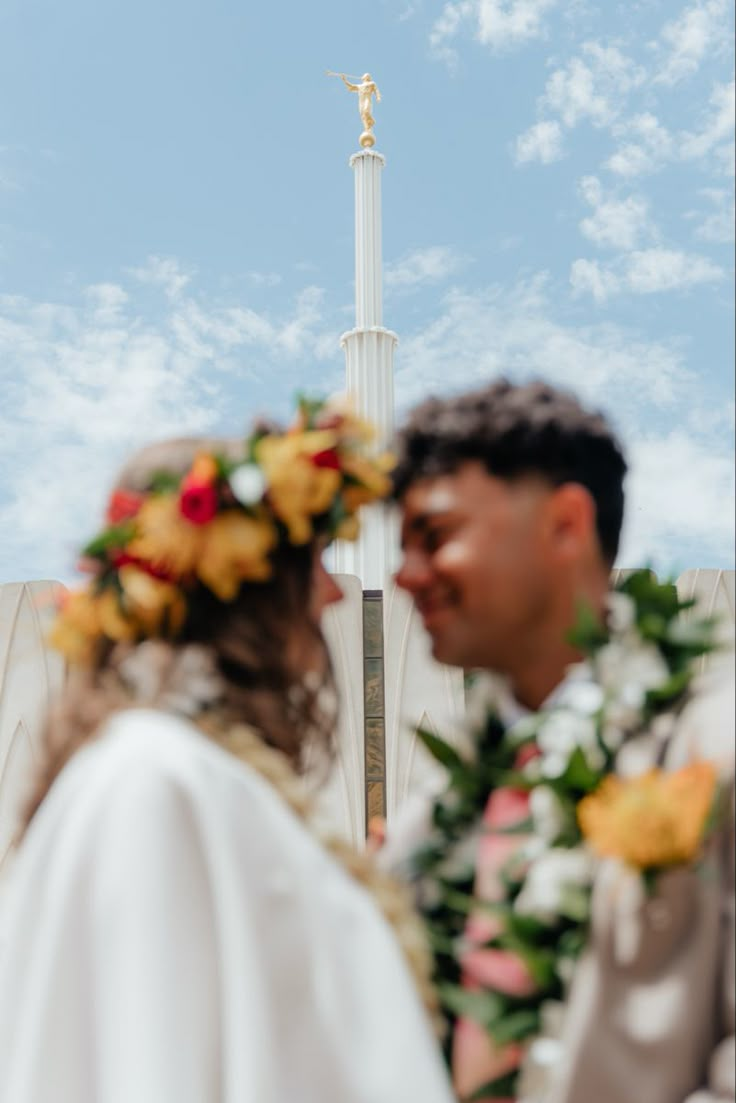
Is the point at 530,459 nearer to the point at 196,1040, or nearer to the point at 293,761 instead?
the point at 293,761

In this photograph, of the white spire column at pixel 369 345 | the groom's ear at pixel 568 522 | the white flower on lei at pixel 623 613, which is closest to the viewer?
the white flower on lei at pixel 623 613

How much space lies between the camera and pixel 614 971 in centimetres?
197

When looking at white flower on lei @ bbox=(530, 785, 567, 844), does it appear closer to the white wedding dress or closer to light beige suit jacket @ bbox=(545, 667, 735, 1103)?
light beige suit jacket @ bbox=(545, 667, 735, 1103)

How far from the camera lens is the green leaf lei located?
2.14 meters

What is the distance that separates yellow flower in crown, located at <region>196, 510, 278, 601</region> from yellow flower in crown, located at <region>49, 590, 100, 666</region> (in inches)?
8.6

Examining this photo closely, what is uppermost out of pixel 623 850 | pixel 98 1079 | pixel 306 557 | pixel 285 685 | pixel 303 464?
pixel 303 464

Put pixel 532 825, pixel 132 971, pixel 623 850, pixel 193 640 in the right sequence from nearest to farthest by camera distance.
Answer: pixel 132 971
pixel 623 850
pixel 193 640
pixel 532 825

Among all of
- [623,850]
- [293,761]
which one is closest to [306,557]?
[293,761]

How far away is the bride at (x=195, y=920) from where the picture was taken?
1.71 meters

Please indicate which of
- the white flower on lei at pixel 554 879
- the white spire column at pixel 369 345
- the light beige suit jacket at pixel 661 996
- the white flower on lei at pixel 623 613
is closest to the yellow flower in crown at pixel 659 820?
the light beige suit jacket at pixel 661 996

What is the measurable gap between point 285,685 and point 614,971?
2.22 ft

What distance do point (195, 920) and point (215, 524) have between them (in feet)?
2.27

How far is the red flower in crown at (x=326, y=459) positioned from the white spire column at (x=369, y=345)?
22.0m

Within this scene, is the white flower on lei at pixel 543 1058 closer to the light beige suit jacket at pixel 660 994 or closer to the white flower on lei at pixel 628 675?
the light beige suit jacket at pixel 660 994
